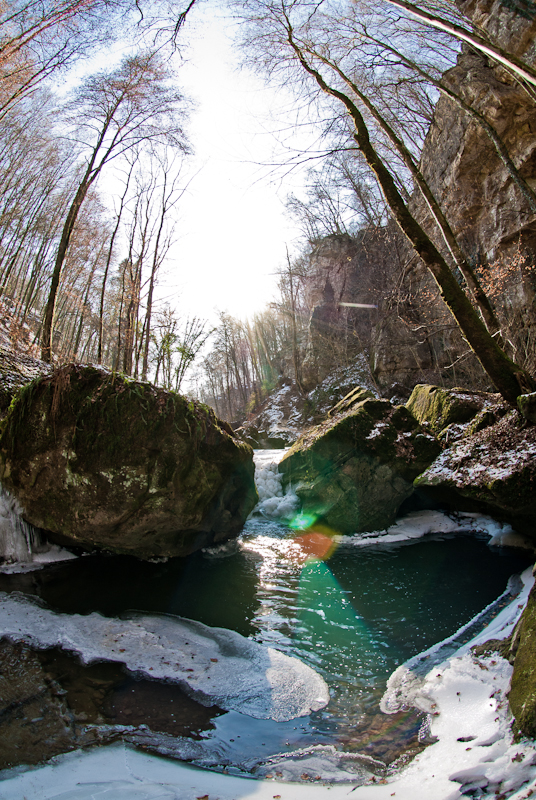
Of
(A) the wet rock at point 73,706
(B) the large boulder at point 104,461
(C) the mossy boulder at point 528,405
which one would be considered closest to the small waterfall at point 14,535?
(B) the large boulder at point 104,461

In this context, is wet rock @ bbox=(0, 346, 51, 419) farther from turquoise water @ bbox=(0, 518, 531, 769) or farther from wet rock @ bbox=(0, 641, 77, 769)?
wet rock @ bbox=(0, 641, 77, 769)

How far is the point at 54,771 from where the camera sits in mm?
2164

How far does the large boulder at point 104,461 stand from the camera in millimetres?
5730

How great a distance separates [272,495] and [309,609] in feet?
19.8

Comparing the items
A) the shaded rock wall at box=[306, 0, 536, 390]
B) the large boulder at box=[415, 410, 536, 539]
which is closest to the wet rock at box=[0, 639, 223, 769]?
the large boulder at box=[415, 410, 536, 539]

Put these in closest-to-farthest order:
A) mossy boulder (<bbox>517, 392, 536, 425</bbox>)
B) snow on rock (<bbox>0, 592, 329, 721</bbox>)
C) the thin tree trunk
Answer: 1. snow on rock (<bbox>0, 592, 329, 721</bbox>)
2. mossy boulder (<bbox>517, 392, 536, 425</bbox>)
3. the thin tree trunk

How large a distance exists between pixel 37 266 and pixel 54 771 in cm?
2021

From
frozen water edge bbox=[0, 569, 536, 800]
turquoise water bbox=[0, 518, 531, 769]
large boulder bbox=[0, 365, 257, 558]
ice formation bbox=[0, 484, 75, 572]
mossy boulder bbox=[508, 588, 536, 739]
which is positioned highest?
large boulder bbox=[0, 365, 257, 558]

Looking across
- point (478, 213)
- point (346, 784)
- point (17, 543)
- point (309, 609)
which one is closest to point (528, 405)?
point (309, 609)

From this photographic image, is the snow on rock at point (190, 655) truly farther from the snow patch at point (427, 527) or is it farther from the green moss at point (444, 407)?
the green moss at point (444, 407)

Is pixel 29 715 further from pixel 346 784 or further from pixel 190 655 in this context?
pixel 346 784

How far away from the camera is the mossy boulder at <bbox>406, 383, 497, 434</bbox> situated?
825cm

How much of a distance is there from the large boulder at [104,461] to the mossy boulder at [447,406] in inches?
227

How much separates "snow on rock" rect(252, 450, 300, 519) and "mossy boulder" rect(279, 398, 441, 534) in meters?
0.82
